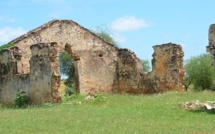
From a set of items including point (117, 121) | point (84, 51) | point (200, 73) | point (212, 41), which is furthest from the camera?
point (200, 73)

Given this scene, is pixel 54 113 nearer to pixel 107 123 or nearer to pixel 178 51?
pixel 107 123

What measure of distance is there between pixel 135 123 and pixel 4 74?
1215 centimetres

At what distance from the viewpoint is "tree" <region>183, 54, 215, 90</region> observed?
37.1m

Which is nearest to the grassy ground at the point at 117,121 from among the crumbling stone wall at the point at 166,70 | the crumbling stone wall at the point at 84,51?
the crumbling stone wall at the point at 166,70

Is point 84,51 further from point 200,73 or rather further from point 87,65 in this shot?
Result: point 200,73

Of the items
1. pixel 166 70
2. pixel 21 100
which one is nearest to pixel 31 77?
pixel 21 100

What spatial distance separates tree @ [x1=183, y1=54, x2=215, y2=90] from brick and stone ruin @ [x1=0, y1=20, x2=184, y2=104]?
12.1 meters

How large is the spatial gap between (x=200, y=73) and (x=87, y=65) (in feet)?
48.8

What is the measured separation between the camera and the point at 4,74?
23.0 m

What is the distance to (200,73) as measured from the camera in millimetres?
37969

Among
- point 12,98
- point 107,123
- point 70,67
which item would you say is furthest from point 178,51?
point 70,67

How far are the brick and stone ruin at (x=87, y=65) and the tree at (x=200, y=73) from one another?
1212 cm

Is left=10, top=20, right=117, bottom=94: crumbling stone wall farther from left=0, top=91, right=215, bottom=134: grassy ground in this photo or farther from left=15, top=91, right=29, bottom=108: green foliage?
left=0, top=91, right=215, bottom=134: grassy ground

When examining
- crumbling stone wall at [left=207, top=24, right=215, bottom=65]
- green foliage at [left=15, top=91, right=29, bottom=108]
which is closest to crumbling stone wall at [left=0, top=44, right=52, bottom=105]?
green foliage at [left=15, top=91, right=29, bottom=108]
